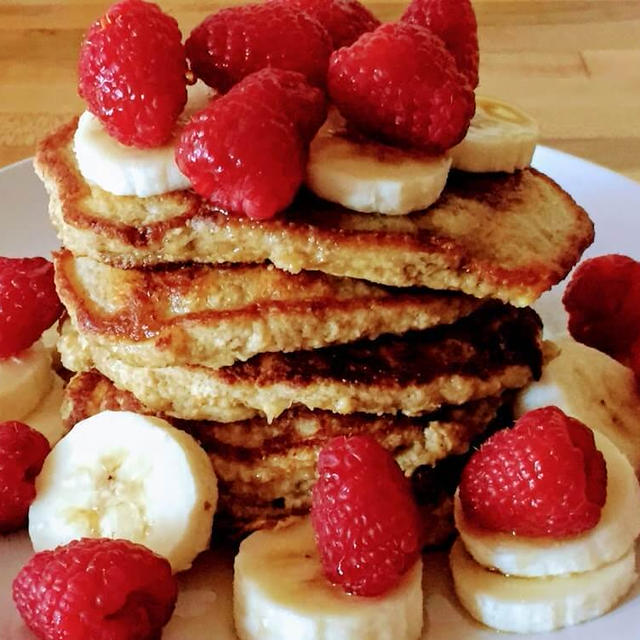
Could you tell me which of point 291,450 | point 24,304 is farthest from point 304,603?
point 24,304

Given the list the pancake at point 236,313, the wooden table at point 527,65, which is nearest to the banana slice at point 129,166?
the pancake at point 236,313

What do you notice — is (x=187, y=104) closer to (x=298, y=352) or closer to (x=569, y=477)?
(x=298, y=352)

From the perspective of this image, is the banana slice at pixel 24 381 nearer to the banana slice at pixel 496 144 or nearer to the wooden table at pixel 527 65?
the banana slice at pixel 496 144

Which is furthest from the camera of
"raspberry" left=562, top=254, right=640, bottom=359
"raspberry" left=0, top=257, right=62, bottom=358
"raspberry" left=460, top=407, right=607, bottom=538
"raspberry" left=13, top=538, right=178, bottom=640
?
"raspberry" left=562, top=254, right=640, bottom=359

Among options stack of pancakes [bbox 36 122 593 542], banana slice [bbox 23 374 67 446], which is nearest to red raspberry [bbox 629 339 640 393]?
stack of pancakes [bbox 36 122 593 542]

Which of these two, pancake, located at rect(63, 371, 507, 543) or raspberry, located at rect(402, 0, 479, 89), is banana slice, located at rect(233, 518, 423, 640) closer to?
pancake, located at rect(63, 371, 507, 543)

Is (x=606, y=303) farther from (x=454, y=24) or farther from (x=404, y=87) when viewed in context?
(x=404, y=87)

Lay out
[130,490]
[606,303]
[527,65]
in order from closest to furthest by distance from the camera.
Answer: [130,490] < [606,303] < [527,65]
